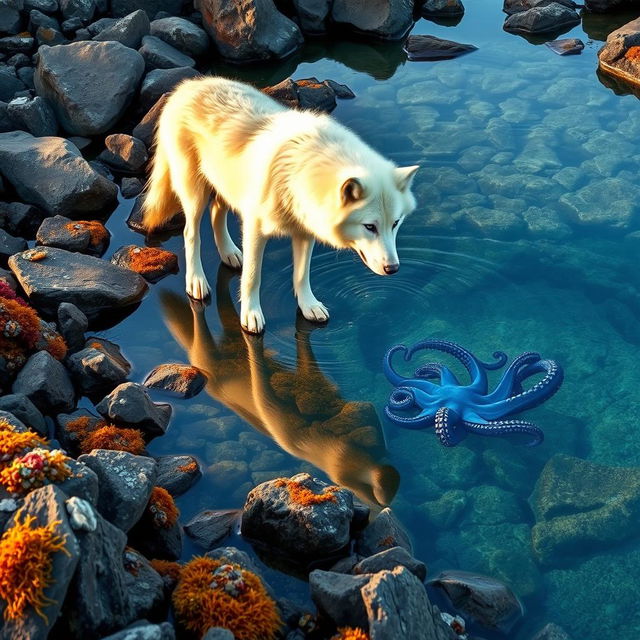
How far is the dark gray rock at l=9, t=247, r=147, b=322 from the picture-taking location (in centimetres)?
614

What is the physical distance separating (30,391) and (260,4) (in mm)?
6598

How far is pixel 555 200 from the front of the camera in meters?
7.72

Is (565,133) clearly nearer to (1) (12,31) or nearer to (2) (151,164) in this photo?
(2) (151,164)

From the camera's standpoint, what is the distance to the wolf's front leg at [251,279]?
19.3 ft

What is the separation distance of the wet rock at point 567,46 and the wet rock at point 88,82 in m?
5.39

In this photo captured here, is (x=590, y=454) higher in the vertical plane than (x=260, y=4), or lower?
lower

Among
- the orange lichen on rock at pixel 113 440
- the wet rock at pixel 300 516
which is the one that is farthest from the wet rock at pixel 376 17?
the wet rock at pixel 300 516

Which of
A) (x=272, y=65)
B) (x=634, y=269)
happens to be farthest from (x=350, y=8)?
(x=634, y=269)

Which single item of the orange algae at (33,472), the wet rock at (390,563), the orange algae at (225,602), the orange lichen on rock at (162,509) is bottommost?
the orange lichen on rock at (162,509)

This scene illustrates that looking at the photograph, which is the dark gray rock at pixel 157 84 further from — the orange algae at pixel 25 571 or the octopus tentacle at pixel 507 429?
the orange algae at pixel 25 571

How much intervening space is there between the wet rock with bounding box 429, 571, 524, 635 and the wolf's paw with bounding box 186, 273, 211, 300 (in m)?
3.21

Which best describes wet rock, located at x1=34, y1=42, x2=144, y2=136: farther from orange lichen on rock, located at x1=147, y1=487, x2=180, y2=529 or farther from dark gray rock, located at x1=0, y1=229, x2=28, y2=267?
orange lichen on rock, located at x1=147, y1=487, x2=180, y2=529

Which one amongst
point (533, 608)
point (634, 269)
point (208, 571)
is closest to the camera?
point (208, 571)

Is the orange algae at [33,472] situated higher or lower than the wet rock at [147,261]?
higher
